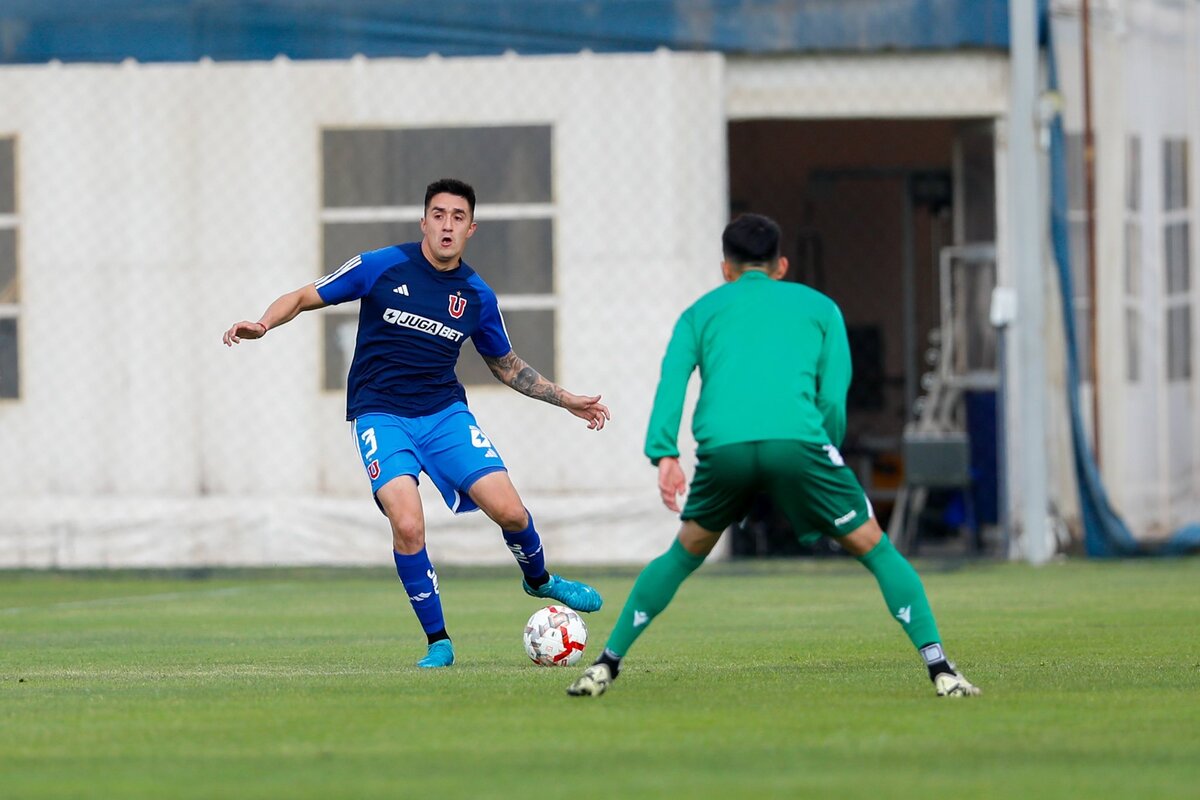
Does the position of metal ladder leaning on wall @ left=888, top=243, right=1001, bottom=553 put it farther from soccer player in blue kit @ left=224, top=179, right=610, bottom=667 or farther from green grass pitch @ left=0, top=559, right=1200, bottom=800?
soccer player in blue kit @ left=224, top=179, right=610, bottom=667

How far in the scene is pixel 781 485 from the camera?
277 inches

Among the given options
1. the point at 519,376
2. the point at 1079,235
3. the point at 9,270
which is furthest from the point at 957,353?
the point at 519,376

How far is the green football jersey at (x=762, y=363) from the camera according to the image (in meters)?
7.06

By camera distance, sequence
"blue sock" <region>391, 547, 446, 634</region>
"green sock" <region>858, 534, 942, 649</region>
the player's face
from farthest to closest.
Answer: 1. the player's face
2. "blue sock" <region>391, 547, 446, 634</region>
3. "green sock" <region>858, 534, 942, 649</region>

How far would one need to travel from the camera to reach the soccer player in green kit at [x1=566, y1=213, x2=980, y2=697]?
23.1 ft

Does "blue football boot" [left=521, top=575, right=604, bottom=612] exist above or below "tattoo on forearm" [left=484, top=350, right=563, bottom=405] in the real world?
below

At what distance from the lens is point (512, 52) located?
64.2 feet

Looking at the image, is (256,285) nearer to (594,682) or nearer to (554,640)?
(554,640)

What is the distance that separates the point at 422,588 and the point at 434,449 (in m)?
0.71

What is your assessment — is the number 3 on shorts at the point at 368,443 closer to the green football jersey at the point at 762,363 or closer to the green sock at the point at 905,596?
the green football jersey at the point at 762,363

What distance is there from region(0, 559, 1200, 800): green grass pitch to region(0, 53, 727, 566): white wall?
6.02 meters

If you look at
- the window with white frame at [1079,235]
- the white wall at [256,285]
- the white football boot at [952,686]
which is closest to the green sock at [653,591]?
the white football boot at [952,686]

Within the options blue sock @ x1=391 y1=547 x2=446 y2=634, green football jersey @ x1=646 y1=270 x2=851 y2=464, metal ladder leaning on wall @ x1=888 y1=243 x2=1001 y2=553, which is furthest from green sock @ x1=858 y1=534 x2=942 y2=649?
metal ladder leaning on wall @ x1=888 y1=243 x2=1001 y2=553

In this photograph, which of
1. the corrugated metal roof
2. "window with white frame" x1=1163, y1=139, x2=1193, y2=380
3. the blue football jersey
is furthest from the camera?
"window with white frame" x1=1163, y1=139, x2=1193, y2=380
